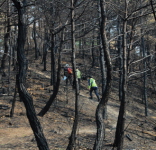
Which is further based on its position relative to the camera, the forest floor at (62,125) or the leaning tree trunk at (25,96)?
the forest floor at (62,125)

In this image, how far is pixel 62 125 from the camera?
13.4 meters

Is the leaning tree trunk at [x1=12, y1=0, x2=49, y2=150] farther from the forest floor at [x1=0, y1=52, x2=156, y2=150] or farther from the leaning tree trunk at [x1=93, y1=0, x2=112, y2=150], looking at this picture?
the forest floor at [x1=0, y1=52, x2=156, y2=150]

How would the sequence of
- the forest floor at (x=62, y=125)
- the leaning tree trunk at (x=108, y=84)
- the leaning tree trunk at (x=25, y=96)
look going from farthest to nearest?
the forest floor at (x=62, y=125), the leaning tree trunk at (x=108, y=84), the leaning tree trunk at (x=25, y=96)

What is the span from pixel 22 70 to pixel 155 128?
41.0 ft

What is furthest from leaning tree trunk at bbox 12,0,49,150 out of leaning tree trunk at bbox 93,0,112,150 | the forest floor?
the forest floor

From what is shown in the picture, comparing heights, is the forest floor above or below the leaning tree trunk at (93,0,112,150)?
below

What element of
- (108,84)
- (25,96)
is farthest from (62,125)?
(25,96)

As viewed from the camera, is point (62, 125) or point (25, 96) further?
point (62, 125)

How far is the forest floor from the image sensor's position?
33.3 ft

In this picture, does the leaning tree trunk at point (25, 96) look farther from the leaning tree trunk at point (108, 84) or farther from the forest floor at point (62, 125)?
the forest floor at point (62, 125)

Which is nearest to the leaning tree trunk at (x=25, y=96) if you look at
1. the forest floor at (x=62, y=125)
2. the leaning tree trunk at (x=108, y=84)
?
the leaning tree trunk at (x=108, y=84)

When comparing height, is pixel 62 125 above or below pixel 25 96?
below

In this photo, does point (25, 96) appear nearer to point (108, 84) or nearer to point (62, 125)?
point (108, 84)

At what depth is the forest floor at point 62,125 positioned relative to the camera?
1014 cm
